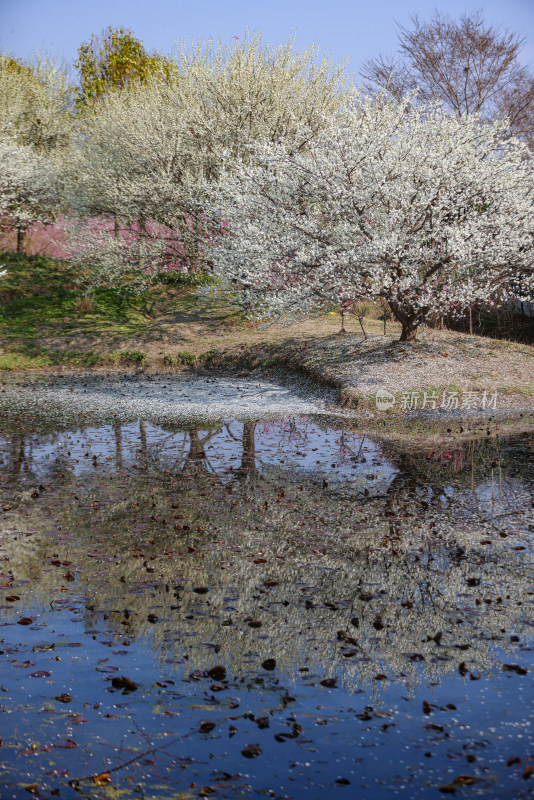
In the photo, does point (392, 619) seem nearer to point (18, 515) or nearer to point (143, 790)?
point (143, 790)

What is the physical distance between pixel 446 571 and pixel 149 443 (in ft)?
23.1

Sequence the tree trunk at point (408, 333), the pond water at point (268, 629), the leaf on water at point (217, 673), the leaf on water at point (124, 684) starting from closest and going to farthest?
the pond water at point (268, 629)
the leaf on water at point (124, 684)
the leaf on water at point (217, 673)
the tree trunk at point (408, 333)

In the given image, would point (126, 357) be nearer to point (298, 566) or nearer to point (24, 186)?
point (24, 186)

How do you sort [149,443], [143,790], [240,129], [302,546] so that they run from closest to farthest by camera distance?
[143,790], [302,546], [149,443], [240,129]

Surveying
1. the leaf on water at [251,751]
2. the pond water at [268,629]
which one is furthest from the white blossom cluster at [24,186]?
the leaf on water at [251,751]

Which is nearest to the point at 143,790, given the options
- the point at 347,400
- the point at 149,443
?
the point at 149,443

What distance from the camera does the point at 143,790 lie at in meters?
3.52

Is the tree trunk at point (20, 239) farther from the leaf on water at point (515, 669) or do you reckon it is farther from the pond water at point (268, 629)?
the leaf on water at point (515, 669)

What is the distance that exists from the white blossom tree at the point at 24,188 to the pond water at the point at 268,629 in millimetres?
21438

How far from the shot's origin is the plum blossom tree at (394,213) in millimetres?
15102

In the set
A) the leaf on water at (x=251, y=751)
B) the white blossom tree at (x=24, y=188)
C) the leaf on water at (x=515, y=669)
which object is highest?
the white blossom tree at (x=24, y=188)

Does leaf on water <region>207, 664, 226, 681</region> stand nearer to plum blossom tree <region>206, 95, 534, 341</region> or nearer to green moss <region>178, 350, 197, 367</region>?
plum blossom tree <region>206, 95, 534, 341</region>
